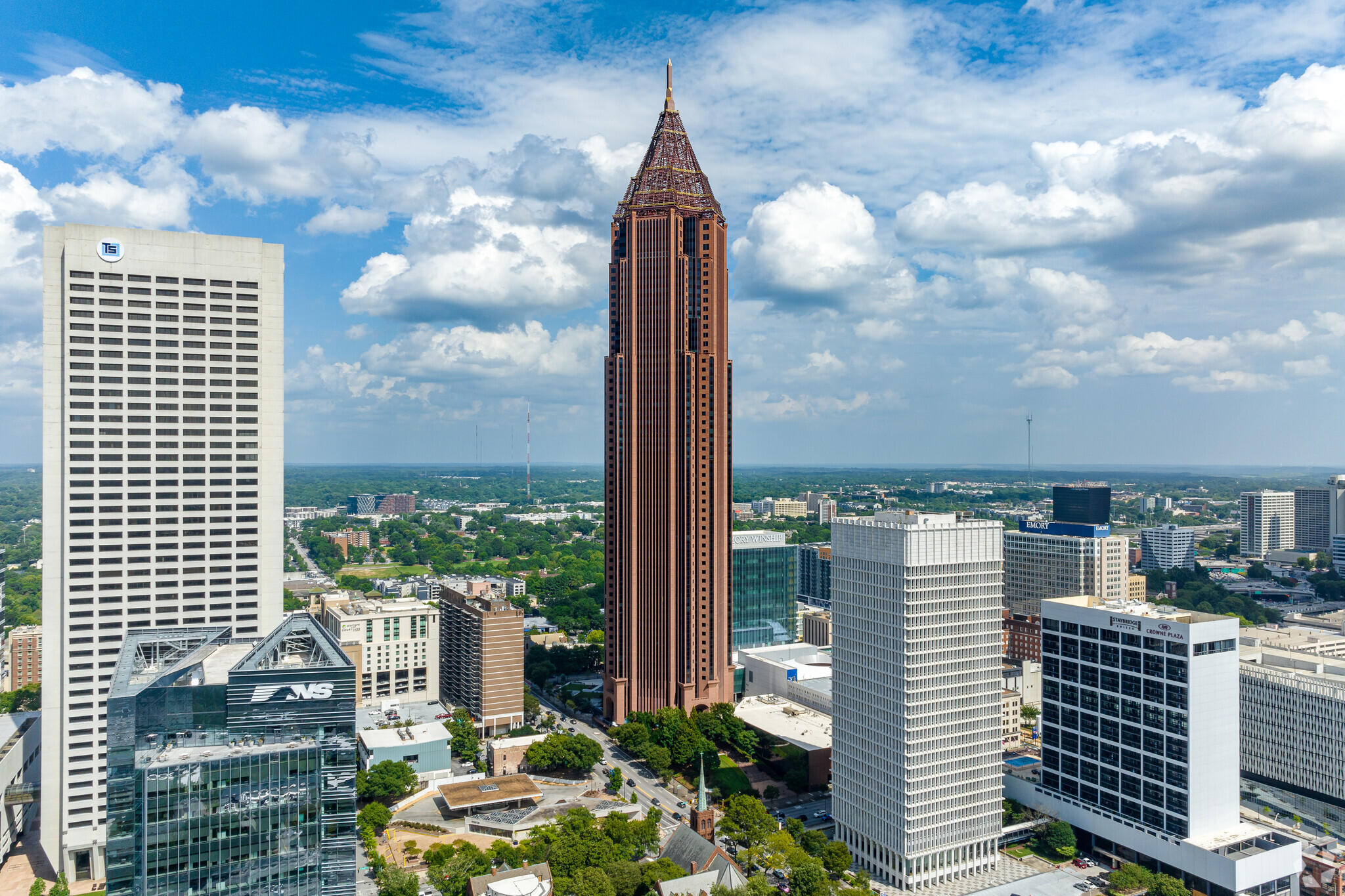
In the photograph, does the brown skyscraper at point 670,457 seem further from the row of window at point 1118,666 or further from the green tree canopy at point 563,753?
the row of window at point 1118,666

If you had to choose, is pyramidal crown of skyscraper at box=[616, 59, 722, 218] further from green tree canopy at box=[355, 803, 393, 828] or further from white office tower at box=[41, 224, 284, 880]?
green tree canopy at box=[355, 803, 393, 828]

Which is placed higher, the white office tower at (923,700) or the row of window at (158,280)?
the row of window at (158,280)

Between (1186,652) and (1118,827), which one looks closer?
(1186,652)

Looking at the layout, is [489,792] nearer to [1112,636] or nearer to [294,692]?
[294,692]

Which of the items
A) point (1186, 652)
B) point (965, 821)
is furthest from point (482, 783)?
point (1186, 652)

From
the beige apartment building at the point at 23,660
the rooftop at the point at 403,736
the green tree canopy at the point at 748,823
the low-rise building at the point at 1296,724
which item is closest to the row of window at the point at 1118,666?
the low-rise building at the point at 1296,724

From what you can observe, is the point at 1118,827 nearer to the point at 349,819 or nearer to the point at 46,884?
the point at 349,819
